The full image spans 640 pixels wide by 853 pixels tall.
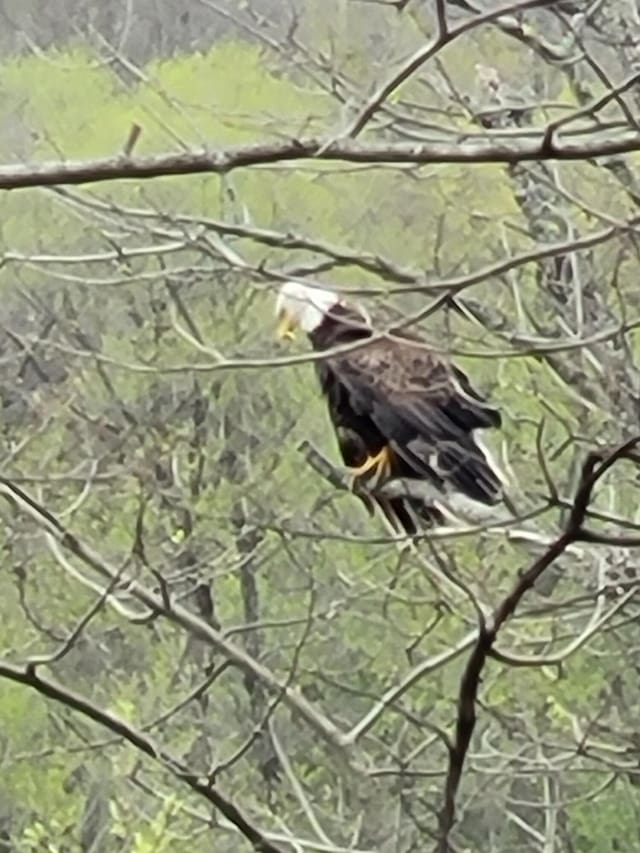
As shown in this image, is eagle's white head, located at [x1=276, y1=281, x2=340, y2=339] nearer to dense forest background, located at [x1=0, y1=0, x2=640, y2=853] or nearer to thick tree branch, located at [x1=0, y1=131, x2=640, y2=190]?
dense forest background, located at [x1=0, y1=0, x2=640, y2=853]

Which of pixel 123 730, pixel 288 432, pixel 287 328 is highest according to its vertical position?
pixel 288 432

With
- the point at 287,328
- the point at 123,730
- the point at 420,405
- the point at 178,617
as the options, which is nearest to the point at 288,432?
the point at 287,328

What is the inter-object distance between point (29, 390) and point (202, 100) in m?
0.60

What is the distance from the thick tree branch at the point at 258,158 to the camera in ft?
2.99

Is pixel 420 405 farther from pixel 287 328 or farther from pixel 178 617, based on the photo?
pixel 178 617

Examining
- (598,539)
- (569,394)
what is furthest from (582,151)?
(569,394)

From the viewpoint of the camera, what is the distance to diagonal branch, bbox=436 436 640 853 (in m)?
0.96

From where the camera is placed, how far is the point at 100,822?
349 cm

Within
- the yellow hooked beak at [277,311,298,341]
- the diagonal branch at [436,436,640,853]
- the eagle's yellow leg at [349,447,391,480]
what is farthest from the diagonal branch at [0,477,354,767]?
the yellow hooked beak at [277,311,298,341]

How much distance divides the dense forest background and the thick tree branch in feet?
0.87

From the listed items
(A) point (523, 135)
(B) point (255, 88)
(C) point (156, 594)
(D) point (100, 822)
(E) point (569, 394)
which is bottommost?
(D) point (100, 822)

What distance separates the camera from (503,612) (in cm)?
105

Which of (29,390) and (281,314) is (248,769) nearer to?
(29,390)

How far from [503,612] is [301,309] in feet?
4.30
